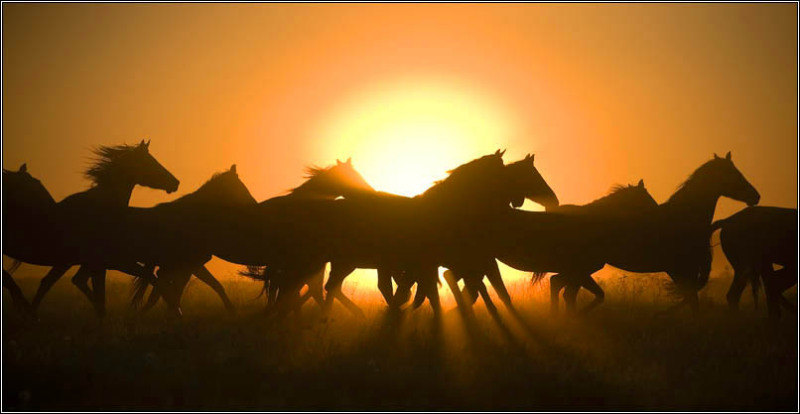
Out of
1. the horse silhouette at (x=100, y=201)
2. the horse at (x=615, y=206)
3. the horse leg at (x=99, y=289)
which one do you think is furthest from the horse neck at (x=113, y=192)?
the horse at (x=615, y=206)

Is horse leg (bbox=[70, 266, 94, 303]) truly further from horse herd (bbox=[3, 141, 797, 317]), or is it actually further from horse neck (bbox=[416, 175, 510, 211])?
horse neck (bbox=[416, 175, 510, 211])

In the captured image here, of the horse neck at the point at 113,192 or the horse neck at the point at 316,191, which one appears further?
the horse neck at the point at 113,192

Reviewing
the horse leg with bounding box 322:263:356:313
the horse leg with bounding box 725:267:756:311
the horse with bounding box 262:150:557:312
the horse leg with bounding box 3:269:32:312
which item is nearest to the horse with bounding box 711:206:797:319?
the horse leg with bounding box 725:267:756:311

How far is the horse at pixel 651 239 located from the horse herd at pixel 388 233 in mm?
21

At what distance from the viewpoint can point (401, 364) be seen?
24.4 feet

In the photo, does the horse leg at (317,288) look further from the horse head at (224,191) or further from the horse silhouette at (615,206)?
the horse silhouette at (615,206)

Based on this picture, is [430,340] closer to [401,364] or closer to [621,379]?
[401,364]

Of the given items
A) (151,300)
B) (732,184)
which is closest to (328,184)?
(151,300)

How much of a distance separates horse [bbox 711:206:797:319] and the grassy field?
0.54 metres

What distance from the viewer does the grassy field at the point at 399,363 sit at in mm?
6398

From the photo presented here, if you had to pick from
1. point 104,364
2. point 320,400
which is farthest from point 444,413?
point 104,364

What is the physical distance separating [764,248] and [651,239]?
5.43 feet

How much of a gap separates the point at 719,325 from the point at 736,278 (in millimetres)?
1801

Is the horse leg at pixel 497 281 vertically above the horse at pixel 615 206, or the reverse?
the horse at pixel 615 206
